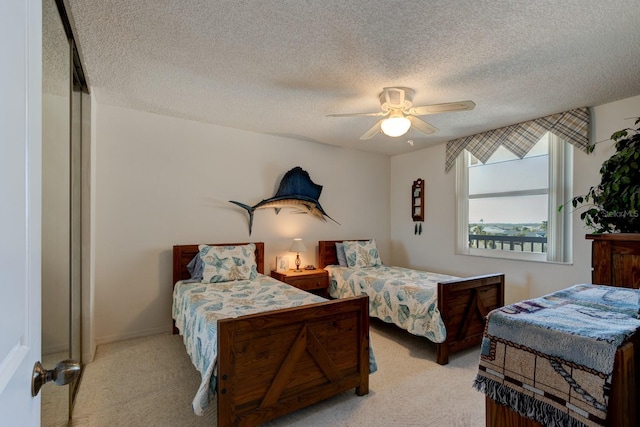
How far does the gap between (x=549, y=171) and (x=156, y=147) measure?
4.32 metres

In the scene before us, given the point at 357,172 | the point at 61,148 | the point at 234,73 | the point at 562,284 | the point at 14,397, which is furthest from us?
the point at 357,172

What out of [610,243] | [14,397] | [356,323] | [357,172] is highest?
[357,172]

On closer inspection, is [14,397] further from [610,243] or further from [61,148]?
[610,243]

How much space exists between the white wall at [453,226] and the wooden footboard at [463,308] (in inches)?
26.8

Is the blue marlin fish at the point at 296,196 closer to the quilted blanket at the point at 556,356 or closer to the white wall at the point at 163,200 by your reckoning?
the white wall at the point at 163,200

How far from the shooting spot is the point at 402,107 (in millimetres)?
2613

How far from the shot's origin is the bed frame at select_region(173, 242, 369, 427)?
174cm

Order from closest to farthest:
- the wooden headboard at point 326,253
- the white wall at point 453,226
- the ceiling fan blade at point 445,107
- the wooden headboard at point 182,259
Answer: the ceiling fan blade at point 445,107 < the white wall at point 453,226 < the wooden headboard at point 182,259 < the wooden headboard at point 326,253

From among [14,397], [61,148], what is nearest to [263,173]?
[61,148]

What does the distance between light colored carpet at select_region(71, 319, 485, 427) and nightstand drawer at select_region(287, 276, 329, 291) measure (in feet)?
3.99

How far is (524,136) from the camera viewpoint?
350 centimetres

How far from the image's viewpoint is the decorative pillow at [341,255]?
441 cm

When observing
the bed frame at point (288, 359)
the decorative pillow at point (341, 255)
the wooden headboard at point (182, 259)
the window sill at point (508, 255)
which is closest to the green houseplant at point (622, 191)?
the window sill at point (508, 255)

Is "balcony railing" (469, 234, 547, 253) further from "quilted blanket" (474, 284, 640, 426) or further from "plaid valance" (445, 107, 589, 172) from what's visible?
"quilted blanket" (474, 284, 640, 426)
